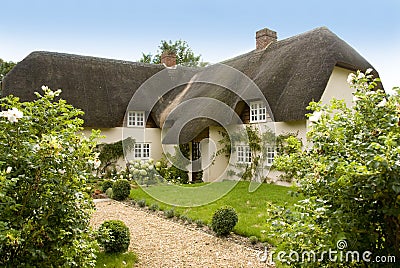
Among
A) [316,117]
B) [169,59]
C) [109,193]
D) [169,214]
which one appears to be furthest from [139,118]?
[316,117]

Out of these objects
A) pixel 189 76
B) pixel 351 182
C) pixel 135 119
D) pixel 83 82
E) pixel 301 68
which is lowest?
pixel 351 182

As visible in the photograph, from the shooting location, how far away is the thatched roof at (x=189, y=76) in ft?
35.7

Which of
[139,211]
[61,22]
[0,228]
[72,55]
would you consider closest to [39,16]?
[61,22]

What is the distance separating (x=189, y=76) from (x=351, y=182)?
16.3m

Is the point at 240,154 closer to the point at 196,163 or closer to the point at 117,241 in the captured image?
the point at 196,163

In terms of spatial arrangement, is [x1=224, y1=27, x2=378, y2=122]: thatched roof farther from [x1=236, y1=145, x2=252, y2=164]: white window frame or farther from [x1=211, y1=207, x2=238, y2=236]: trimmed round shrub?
[x1=211, y1=207, x2=238, y2=236]: trimmed round shrub

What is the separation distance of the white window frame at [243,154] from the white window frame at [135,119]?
598 centimetres

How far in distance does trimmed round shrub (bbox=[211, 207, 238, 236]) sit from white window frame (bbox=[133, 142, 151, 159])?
10573 mm

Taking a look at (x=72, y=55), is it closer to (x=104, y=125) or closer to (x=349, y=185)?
(x=104, y=125)

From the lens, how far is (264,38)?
14953 millimetres

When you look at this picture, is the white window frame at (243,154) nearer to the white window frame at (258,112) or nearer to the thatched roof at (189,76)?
the white window frame at (258,112)

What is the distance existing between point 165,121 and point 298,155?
12.9 m

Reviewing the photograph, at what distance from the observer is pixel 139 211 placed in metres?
8.45

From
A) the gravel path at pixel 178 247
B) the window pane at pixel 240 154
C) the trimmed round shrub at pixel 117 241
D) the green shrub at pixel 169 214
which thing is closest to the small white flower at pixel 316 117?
the gravel path at pixel 178 247
